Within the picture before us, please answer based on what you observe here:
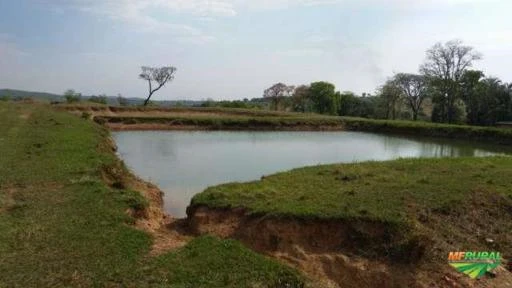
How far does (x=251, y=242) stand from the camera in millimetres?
8086

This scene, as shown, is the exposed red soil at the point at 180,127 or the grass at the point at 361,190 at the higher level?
the grass at the point at 361,190

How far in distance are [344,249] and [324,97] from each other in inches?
2459

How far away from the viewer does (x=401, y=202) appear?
903 centimetres

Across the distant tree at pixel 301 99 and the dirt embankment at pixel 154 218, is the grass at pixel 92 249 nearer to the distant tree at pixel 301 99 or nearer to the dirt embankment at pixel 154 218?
the dirt embankment at pixel 154 218

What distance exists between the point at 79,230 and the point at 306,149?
17681 millimetres

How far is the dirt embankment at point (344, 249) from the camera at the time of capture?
22.3ft

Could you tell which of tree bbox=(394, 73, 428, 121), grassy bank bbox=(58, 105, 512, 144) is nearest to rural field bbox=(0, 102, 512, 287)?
grassy bank bbox=(58, 105, 512, 144)

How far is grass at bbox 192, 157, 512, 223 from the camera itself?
28.0ft

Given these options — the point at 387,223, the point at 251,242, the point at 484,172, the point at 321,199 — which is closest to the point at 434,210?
the point at 387,223

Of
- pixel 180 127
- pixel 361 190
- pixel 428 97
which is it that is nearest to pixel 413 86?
pixel 428 97

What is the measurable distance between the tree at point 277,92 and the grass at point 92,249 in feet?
201

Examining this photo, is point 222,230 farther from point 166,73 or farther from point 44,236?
point 166,73

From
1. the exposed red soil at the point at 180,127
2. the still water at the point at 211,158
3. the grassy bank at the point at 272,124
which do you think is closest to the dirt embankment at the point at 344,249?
the still water at the point at 211,158

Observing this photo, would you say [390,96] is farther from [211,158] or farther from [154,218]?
[154,218]
